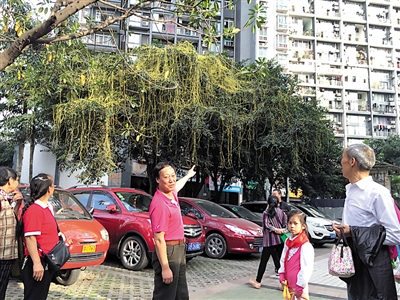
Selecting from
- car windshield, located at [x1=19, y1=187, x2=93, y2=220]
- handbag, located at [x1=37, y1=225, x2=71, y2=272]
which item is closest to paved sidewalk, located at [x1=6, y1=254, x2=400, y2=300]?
car windshield, located at [x1=19, y1=187, x2=93, y2=220]

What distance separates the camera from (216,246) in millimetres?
9594

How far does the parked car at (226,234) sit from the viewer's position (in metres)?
9.21

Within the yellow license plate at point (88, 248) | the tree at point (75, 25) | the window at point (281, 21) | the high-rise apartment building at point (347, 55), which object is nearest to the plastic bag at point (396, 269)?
the tree at point (75, 25)

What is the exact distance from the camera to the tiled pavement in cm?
555

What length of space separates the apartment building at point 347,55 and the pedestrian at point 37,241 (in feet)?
162

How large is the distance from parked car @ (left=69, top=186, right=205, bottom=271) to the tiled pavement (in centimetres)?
35

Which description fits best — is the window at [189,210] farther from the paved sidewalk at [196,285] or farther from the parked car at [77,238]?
the parked car at [77,238]

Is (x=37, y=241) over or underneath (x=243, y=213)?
over

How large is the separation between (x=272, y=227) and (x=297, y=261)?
7.81 ft

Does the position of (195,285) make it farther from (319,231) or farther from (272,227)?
(319,231)

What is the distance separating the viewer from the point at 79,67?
10836mm

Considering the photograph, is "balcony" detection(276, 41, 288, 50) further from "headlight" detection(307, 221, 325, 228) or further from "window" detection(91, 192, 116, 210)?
"window" detection(91, 192, 116, 210)

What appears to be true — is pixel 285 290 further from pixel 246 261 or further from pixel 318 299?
pixel 246 261

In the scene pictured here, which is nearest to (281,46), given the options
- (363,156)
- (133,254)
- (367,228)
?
(133,254)
